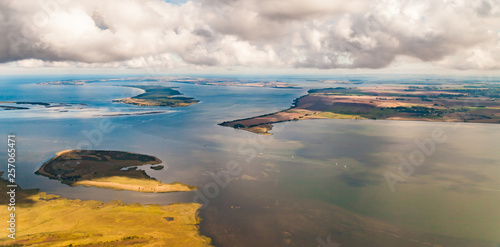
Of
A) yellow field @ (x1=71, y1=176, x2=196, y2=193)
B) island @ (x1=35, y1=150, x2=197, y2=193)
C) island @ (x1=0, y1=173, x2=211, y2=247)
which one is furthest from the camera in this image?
island @ (x1=35, y1=150, x2=197, y2=193)

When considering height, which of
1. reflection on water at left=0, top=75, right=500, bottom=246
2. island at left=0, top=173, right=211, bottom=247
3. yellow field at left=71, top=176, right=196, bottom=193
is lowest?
island at left=0, top=173, right=211, bottom=247

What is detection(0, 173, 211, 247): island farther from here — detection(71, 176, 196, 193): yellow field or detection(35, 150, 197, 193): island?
detection(35, 150, 197, 193): island

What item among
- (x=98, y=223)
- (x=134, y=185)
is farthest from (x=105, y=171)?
(x=98, y=223)

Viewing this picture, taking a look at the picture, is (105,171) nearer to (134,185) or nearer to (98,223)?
(134,185)

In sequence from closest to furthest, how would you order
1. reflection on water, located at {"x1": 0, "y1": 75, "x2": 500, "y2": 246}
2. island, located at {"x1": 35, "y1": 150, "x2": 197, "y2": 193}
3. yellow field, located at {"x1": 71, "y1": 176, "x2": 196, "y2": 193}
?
reflection on water, located at {"x1": 0, "y1": 75, "x2": 500, "y2": 246}
yellow field, located at {"x1": 71, "y1": 176, "x2": 196, "y2": 193}
island, located at {"x1": 35, "y1": 150, "x2": 197, "y2": 193}

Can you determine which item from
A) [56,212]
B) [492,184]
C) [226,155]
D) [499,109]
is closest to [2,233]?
[56,212]

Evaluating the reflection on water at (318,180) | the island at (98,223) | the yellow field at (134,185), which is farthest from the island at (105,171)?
the island at (98,223)

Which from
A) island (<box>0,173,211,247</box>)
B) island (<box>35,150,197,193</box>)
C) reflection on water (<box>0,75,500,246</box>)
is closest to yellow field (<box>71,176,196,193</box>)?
island (<box>35,150,197,193</box>)
